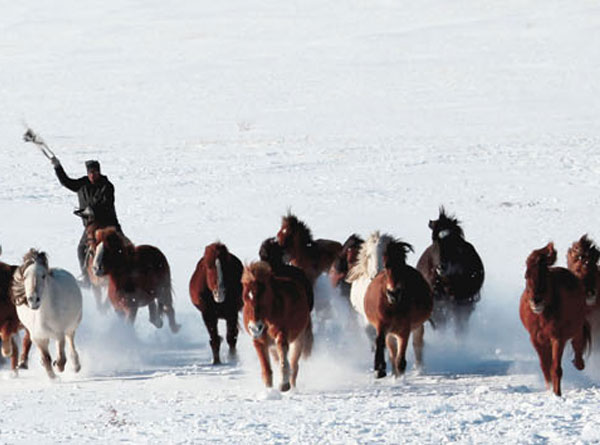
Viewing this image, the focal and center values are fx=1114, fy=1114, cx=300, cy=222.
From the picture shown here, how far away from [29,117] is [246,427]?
30.7 m

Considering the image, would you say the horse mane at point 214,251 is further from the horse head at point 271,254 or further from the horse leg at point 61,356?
the horse leg at point 61,356

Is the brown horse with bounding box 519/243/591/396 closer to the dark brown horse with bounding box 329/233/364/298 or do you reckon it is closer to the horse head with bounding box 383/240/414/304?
the horse head with bounding box 383/240/414/304

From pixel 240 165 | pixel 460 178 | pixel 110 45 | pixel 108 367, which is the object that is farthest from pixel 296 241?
pixel 110 45

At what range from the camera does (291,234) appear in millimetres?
13289

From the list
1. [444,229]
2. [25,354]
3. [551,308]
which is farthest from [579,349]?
[25,354]

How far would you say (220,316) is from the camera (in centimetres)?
1177

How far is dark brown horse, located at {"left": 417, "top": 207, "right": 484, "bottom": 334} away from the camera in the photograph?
11914 millimetres

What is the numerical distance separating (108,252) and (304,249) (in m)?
2.51

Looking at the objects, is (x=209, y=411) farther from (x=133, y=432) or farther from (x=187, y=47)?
(x=187, y=47)

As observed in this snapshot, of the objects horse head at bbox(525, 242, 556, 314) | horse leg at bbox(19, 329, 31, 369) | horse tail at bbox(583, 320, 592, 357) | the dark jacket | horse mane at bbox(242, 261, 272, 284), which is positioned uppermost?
the dark jacket

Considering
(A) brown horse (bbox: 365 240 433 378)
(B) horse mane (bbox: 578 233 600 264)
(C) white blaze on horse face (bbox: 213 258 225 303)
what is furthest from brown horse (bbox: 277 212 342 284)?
(B) horse mane (bbox: 578 233 600 264)

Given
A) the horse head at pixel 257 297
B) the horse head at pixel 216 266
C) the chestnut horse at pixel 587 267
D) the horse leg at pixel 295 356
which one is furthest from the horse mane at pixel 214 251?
the chestnut horse at pixel 587 267

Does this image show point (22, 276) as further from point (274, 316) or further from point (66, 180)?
point (66, 180)

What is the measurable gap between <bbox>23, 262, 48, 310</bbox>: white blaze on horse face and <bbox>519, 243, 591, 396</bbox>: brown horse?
454 centimetres
